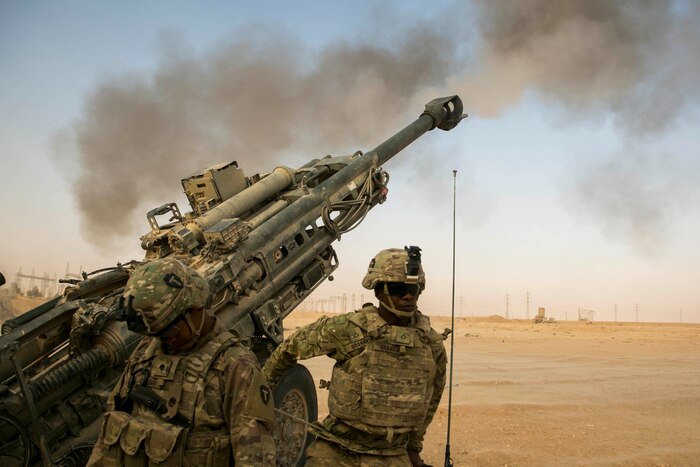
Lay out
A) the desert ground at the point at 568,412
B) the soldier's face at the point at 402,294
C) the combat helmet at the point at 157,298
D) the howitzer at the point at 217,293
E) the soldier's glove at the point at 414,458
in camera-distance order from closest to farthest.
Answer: the combat helmet at the point at 157,298
the soldier's face at the point at 402,294
the soldier's glove at the point at 414,458
the howitzer at the point at 217,293
the desert ground at the point at 568,412

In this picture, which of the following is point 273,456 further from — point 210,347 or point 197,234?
A: point 197,234

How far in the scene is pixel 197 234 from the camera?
229 inches

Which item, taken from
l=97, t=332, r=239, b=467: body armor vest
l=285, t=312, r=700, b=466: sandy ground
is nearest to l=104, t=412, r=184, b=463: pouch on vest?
l=97, t=332, r=239, b=467: body armor vest

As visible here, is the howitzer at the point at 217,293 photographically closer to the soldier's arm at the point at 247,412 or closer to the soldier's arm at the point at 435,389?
the soldier's arm at the point at 435,389

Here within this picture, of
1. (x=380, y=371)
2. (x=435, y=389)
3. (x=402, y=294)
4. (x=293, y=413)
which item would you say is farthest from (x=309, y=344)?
(x=293, y=413)

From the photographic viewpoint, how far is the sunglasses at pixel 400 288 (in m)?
3.63

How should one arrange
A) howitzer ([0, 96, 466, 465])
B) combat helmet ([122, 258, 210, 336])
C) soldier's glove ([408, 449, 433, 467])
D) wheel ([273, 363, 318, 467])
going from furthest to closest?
wheel ([273, 363, 318, 467]) → howitzer ([0, 96, 466, 465]) → soldier's glove ([408, 449, 433, 467]) → combat helmet ([122, 258, 210, 336])

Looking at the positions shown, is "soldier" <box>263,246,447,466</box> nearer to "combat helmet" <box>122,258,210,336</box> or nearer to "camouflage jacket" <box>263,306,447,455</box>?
"camouflage jacket" <box>263,306,447,455</box>

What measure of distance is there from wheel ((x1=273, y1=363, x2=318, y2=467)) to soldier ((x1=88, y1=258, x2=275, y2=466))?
2.77m

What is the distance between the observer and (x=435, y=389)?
13.1 feet

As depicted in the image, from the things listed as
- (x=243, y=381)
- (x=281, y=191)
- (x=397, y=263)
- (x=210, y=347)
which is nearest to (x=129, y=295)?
(x=210, y=347)

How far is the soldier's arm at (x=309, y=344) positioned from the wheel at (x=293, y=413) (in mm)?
1502

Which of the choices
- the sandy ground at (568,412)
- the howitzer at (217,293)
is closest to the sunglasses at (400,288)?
the howitzer at (217,293)

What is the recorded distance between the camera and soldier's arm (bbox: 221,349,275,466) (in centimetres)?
250
